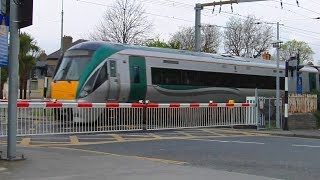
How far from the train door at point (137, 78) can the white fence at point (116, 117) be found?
319 cm

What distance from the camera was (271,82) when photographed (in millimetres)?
33344

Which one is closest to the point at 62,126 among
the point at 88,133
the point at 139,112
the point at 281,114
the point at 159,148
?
the point at 88,133

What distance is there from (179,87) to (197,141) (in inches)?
426

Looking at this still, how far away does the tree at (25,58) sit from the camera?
59659 mm

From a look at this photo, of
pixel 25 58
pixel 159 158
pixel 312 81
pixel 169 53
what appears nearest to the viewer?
pixel 159 158

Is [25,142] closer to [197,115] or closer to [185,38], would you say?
[197,115]

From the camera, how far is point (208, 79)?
1131 inches

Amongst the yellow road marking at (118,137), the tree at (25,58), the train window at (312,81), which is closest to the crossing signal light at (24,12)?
the yellow road marking at (118,137)

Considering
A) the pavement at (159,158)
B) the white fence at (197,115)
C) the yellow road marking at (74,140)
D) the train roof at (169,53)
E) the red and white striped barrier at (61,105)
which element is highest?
the train roof at (169,53)

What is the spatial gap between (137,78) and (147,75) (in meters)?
0.74

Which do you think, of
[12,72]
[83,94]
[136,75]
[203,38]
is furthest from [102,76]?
[203,38]

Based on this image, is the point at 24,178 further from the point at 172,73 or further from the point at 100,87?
the point at 172,73

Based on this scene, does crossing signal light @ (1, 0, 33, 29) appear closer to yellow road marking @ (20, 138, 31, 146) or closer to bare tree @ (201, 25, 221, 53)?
yellow road marking @ (20, 138, 31, 146)

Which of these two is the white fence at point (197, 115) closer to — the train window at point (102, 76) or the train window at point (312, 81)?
the train window at point (102, 76)
